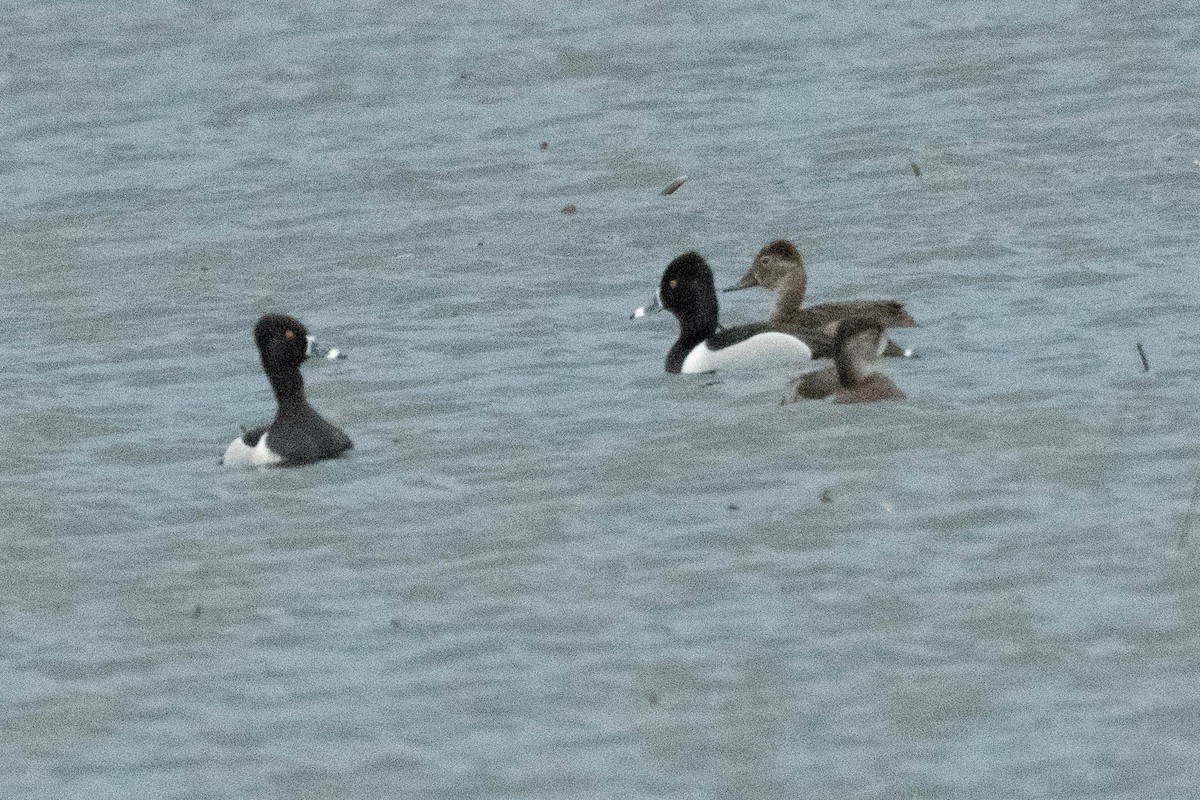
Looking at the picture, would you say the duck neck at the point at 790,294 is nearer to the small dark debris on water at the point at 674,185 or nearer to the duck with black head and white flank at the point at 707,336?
the duck with black head and white flank at the point at 707,336

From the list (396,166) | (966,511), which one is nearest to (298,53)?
(396,166)

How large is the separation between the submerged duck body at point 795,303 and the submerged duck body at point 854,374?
3.18 ft

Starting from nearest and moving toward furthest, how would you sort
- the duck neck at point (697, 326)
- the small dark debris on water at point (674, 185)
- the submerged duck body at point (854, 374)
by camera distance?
the submerged duck body at point (854, 374) < the duck neck at point (697, 326) < the small dark debris on water at point (674, 185)

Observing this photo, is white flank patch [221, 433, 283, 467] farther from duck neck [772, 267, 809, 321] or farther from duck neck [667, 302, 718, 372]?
duck neck [772, 267, 809, 321]

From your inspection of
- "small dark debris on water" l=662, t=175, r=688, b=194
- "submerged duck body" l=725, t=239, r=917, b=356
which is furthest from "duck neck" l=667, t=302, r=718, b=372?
"small dark debris on water" l=662, t=175, r=688, b=194

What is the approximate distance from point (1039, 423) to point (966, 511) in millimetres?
1673

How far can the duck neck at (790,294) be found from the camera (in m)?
16.5

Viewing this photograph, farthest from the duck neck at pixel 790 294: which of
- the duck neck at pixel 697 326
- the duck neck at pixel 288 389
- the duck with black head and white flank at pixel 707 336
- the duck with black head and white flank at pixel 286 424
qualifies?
the duck neck at pixel 288 389

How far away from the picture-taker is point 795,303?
1655 cm

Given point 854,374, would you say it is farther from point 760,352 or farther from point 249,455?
point 249,455

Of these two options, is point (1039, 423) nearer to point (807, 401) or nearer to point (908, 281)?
point (807, 401)

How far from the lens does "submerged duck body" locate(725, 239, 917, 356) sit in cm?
1576

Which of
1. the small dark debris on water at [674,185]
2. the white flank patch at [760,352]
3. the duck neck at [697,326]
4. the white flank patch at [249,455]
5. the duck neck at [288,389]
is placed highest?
the duck neck at [288,389]

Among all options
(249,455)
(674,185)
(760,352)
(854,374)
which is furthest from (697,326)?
(674,185)
